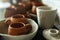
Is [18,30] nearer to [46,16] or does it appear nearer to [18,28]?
[18,28]

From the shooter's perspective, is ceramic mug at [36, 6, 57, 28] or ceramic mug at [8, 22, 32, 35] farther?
ceramic mug at [36, 6, 57, 28]

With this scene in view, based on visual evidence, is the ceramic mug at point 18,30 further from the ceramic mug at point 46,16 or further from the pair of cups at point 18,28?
the ceramic mug at point 46,16

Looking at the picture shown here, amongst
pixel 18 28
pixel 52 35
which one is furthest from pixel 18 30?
pixel 52 35

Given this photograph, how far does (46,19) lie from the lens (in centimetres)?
55

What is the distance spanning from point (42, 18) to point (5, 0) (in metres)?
0.72

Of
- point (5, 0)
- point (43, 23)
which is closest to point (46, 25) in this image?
point (43, 23)

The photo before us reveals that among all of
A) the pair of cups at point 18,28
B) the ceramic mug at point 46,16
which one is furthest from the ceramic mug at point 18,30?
the ceramic mug at point 46,16

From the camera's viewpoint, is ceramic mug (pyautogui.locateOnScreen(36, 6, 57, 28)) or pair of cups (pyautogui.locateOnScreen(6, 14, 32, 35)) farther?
ceramic mug (pyautogui.locateOnScreen(36, 6, 57, 28))

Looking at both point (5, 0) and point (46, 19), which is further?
point (5, 0)

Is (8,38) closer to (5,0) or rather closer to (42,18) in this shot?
(42,18)

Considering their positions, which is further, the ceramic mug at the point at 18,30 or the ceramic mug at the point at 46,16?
the ceramic mug at the point at 46,16

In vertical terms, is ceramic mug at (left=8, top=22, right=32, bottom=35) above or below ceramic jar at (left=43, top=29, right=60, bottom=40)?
above

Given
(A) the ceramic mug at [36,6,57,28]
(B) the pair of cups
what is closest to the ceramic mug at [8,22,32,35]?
(B) the pair of cups

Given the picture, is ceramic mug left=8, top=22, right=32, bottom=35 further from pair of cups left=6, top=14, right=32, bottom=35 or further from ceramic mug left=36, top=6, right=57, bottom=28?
ceramic mug left=36, top=6, right=57, bottom=28
